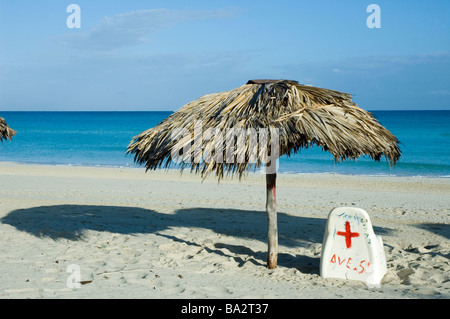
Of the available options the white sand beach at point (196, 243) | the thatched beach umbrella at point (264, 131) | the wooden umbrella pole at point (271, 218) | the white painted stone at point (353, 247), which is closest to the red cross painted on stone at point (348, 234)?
the white painted stone at point (353, 247)

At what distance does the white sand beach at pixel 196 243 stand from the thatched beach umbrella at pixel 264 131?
2.96ft

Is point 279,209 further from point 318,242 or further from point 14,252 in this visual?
point 14,252

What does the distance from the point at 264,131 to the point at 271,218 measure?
1218 millimetres

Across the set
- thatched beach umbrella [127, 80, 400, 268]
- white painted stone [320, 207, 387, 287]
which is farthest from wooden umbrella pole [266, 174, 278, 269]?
white painted stone [320, 207, 387, 287]

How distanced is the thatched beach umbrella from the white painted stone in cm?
66

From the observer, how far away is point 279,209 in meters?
10.1

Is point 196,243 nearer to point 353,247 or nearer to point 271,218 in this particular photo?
point 271,218

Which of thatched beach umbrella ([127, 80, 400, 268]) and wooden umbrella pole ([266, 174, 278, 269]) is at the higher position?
thatched beach umbrella ([127, 80, 400, 268])

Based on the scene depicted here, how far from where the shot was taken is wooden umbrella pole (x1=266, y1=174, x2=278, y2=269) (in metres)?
5.65

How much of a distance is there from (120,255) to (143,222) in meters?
2.12

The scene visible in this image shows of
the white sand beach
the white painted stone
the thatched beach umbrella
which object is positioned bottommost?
the white sand beach

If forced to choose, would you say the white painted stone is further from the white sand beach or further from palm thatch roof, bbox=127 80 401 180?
palm thatch roof, bbox=127 80 401 180

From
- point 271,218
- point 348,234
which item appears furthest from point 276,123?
point 348,234

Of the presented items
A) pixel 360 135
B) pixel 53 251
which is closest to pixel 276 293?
pixel 360 135
